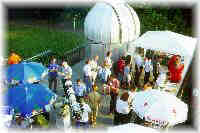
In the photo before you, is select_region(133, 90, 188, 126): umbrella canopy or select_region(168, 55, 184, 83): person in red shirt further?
select_region(168, 55, 184, 83): person in red shirt

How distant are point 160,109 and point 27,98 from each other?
4.00 m

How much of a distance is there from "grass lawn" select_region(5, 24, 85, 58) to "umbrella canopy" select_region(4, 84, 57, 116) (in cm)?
791

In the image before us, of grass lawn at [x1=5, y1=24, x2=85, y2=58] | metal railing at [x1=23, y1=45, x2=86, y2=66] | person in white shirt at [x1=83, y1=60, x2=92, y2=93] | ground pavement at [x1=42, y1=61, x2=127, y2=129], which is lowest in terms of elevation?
ground pavement at [x1=42, y1=61, x2=127, y2=129]

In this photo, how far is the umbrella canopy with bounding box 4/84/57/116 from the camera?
11320mm

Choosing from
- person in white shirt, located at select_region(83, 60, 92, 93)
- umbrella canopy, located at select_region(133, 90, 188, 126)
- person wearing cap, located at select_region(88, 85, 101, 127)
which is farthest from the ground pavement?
umbrella canopy, located at select_region(133, 90, 188, 126)

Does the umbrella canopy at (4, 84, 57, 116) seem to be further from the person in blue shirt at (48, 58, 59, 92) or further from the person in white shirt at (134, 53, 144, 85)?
the person in white shirt at (134, 53, 144, 85)

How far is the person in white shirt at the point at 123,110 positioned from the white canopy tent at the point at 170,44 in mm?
4231

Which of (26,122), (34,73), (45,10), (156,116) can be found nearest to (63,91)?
(34,73)

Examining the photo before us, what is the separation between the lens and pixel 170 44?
15.2 m

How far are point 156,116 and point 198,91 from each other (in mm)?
3513

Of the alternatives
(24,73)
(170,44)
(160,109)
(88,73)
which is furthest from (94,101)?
(170,44)

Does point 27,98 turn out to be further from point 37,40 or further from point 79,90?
point 37,40

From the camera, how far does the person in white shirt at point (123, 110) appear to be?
11.5m

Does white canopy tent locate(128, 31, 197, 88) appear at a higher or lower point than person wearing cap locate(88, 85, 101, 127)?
higher
